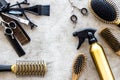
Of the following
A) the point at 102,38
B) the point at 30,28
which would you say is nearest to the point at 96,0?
the point at 102,38

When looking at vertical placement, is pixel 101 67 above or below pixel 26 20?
below

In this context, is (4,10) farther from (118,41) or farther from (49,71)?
(118,41)

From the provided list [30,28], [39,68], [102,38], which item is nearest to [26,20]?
A: [30,28]

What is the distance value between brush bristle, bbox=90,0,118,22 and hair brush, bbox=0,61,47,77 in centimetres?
23

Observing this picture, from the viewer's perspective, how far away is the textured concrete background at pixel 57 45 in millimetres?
1046

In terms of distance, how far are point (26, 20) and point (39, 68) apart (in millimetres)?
146

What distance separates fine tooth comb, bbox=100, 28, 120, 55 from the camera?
3.58 feet

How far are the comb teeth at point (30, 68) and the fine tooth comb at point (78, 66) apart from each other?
91 mm

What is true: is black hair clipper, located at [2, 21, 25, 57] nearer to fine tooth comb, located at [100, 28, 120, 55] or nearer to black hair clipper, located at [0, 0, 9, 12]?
black hair clipper, located at [0, 0, 9, 12]

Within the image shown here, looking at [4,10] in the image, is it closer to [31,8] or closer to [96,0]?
[31,8]

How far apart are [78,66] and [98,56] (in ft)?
0.22

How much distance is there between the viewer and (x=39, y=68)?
103cm

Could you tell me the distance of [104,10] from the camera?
42.8 inches

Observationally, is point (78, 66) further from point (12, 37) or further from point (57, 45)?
point (12, 37)
